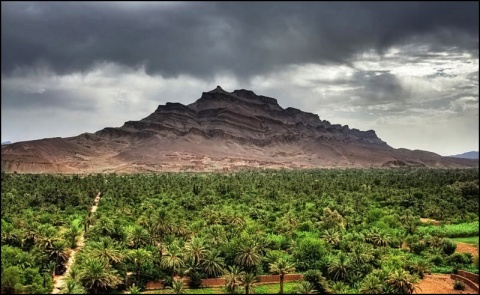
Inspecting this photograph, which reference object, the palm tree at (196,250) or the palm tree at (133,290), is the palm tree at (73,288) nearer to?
the palm tree at (133,290)

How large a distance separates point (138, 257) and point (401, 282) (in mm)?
30084

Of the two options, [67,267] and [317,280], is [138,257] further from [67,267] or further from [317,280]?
[317,280]

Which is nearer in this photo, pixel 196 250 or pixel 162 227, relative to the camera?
pixel 196 250

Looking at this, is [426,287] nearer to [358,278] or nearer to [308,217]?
[358,278]

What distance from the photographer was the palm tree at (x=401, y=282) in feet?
157

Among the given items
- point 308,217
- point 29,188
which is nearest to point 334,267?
point 308,217

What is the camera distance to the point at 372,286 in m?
47.4

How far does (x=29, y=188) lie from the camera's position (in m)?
106

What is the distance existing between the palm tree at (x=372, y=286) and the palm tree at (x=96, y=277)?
27.1 m

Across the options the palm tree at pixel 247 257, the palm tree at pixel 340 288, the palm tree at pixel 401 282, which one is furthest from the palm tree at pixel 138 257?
the palm tree at pixel 401 282

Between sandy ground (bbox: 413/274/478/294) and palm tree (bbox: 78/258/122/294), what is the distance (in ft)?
109

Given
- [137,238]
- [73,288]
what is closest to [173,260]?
[137,238]

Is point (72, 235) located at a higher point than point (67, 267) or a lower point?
higher

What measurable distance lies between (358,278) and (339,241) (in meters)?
13.4
